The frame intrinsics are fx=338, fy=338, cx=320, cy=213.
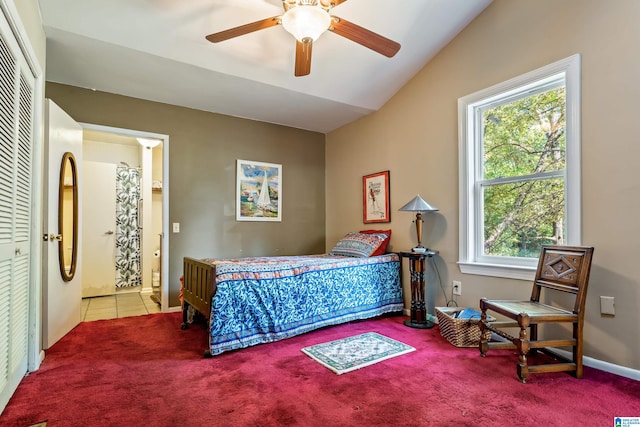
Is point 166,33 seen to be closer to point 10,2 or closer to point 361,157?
point 10,2

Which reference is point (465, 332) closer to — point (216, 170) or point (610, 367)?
point (610, 367)

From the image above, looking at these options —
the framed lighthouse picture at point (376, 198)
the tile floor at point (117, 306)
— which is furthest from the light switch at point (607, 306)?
the tile floor at point (117, 306)

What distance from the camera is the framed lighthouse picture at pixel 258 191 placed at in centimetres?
425

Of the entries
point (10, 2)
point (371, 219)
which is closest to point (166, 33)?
point (10, 2)

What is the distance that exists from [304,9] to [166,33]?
1346 mm

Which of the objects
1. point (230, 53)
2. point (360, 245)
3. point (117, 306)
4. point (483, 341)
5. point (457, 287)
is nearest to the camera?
point (483, 341)

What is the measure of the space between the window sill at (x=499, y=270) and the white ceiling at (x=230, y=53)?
2.06 m

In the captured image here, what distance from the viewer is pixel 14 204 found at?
1852mm

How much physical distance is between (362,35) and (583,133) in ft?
5.44

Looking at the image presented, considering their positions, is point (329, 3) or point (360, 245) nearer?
point (329, 3)

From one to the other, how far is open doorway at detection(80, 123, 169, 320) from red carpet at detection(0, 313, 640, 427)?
8.00 feet

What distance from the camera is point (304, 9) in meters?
1.97

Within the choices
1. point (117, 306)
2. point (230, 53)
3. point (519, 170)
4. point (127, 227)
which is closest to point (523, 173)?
point (519, 170)

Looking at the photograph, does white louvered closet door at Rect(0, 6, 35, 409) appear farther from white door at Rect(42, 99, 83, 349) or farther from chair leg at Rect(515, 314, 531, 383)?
chair leg at Rect(515, 314, 531, 383)
